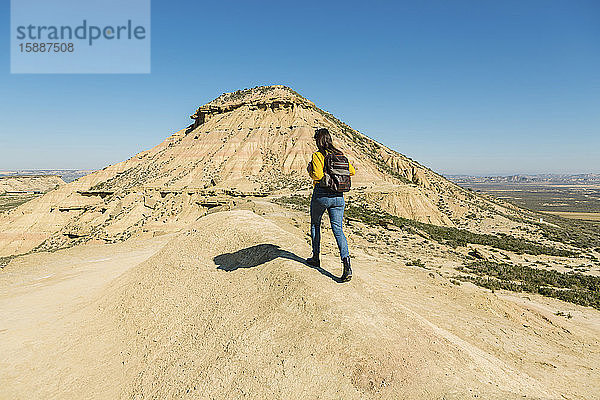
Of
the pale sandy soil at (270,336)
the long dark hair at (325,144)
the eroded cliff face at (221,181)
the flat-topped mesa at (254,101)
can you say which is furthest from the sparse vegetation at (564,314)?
the flat-topped mesa at (254,101)

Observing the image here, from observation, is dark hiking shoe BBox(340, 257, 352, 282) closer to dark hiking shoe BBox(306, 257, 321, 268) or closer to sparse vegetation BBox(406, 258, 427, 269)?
dark hiking shoe BBox(306, 257, 321, 268)

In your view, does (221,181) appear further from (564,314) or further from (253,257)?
(564,314)

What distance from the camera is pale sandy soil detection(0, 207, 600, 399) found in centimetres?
362

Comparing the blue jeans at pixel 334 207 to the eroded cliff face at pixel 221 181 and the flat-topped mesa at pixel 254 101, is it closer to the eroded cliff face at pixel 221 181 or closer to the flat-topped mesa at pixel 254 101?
the eroded cliff face at pixel 221 181

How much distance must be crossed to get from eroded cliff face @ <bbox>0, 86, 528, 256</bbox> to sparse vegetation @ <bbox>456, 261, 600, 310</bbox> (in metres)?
14.9

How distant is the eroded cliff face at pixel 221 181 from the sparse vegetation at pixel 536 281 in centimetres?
1492

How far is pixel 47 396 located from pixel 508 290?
12207mm

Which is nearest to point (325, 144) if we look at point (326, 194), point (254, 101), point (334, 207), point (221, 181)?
point (326, 194)

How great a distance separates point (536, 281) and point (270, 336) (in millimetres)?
12490

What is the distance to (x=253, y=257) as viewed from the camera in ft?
21.2

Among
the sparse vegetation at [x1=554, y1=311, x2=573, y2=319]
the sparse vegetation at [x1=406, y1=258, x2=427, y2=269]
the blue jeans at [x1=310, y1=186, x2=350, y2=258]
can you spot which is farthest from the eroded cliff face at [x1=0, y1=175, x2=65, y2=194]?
the sparse vegetation at [x1=554, y1=311, x2=573, y2=319]

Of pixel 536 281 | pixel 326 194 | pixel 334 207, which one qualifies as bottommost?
pixel 536 281

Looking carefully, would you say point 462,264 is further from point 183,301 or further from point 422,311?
point 183,301

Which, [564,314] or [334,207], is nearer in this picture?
[334,207]
